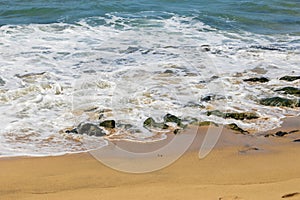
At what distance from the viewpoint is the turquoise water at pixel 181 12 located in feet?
51.2

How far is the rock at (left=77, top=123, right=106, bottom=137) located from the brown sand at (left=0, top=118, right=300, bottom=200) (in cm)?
49

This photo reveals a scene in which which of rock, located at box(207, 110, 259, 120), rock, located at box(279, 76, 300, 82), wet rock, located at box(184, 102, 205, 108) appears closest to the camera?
rock, located at box(207, 110, 259, 120)

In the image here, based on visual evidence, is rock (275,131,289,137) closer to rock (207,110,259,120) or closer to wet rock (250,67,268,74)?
rock (207,110,259,120)

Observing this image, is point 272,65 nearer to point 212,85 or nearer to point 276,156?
point 212,85

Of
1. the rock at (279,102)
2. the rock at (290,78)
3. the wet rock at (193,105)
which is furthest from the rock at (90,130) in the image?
the rock at (290,78)

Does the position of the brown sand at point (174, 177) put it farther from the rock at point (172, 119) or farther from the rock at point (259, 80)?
the rock at point (259, 80)

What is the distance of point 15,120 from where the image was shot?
6.82 meters

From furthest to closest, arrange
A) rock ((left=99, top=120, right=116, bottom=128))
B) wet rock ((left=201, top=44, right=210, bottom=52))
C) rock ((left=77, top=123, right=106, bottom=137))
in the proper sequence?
wet rock ((left=201, top=44, right=210, bottom=52)) < rock ((left=99, top=120, right=116, bottom=128)) < rock ((left=77, top=123, right=106, bottom=137))

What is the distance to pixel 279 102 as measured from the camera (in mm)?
7816

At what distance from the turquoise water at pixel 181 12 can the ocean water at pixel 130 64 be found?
1.5 inches

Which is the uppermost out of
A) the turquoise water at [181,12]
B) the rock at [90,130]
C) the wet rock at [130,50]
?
the turquoise water at [181,12]

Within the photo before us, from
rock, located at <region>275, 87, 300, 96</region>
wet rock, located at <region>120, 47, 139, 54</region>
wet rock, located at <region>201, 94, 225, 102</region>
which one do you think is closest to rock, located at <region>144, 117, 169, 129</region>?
wet rock, located at <region>201, 94, 225, 102</region>

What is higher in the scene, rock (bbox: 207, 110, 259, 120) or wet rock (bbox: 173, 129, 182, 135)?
rock (bbox: 207, 110, 259, 120)

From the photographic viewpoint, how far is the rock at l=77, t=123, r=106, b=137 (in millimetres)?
6469
